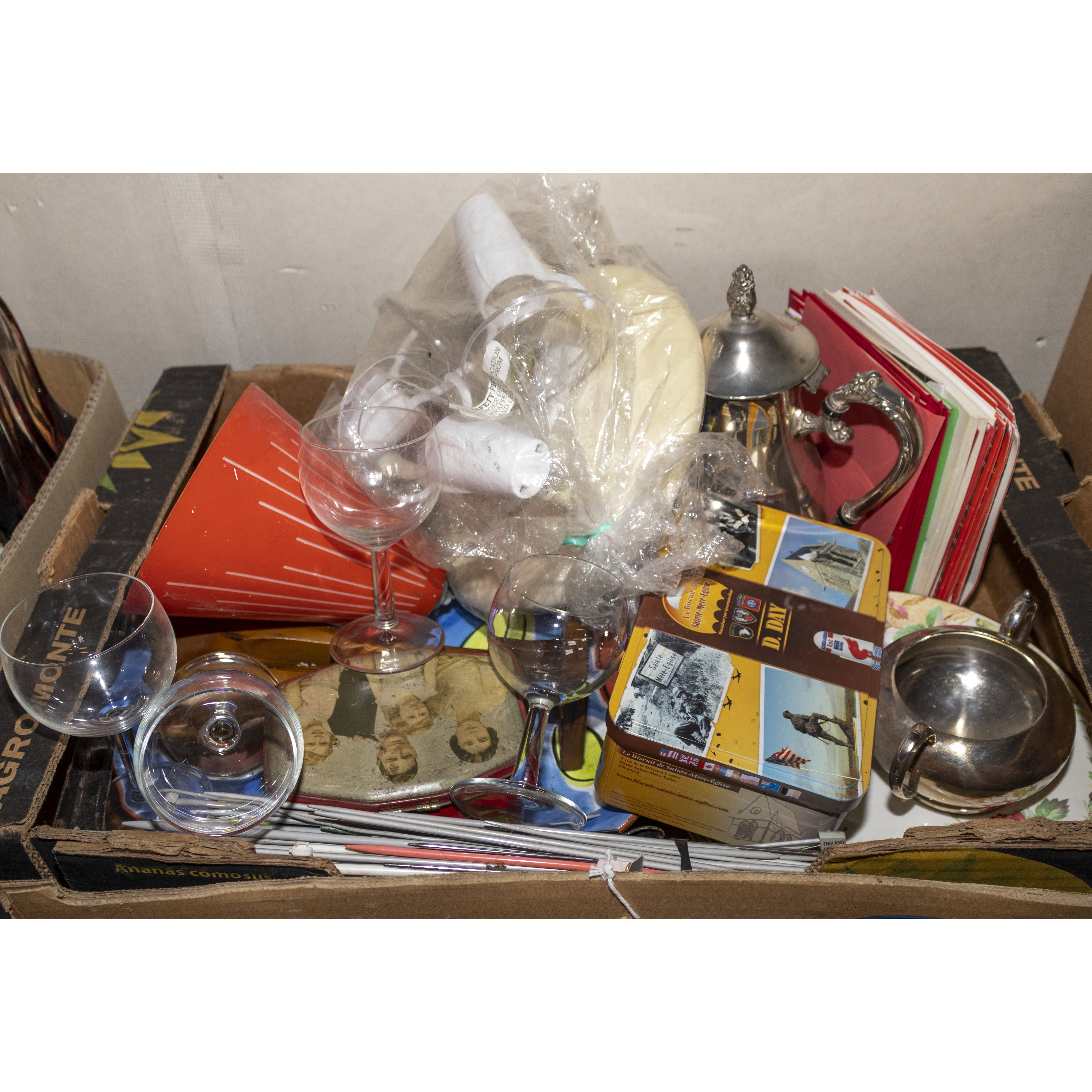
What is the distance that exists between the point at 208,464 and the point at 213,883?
42 centimetres

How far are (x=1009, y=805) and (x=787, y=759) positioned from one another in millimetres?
297

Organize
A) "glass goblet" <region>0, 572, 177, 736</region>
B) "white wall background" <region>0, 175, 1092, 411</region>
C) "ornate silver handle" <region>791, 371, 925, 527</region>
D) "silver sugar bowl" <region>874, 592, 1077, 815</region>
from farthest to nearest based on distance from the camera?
"white wall background" <region>0, 175, 1092, 411</region> → "ornate silver handle" <region>791, 371, 925, 527</region> → "silver sugar bowl" <region>874, 592, 1077, 815</region> → "glass goblet" <region>0, 572, 177, 736</region>

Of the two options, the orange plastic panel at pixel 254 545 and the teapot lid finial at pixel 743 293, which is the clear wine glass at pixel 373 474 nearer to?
the orange plastic panel at pixel 254 545

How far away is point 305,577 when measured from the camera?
3.26ft

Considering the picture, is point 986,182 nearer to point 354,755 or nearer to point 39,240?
point 354,755

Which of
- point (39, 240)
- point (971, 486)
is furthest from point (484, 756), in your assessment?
point (39, 240)

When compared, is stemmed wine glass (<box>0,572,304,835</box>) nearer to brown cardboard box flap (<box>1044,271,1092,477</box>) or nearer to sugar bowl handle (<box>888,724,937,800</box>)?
sugar bowl handle (<box>888,724,937,800</box>)

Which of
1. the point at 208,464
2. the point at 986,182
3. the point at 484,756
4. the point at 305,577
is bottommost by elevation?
the point at 484,756

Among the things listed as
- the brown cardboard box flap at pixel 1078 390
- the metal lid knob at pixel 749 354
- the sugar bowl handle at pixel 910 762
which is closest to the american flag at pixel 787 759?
the sugar bowl handle at pixel 910 762

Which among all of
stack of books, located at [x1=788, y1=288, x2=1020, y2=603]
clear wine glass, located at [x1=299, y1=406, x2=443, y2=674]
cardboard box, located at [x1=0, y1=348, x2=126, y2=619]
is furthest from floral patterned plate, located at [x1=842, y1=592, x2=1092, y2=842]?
cardboard box, located at [x1=0, y1=348, x2=126, y2=619]

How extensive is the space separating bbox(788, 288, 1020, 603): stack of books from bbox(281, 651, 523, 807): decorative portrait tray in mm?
514

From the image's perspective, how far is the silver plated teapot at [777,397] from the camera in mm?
972

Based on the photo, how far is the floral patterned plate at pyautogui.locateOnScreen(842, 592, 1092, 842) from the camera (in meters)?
0.91

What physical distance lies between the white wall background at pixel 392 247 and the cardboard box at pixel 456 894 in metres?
0.76
